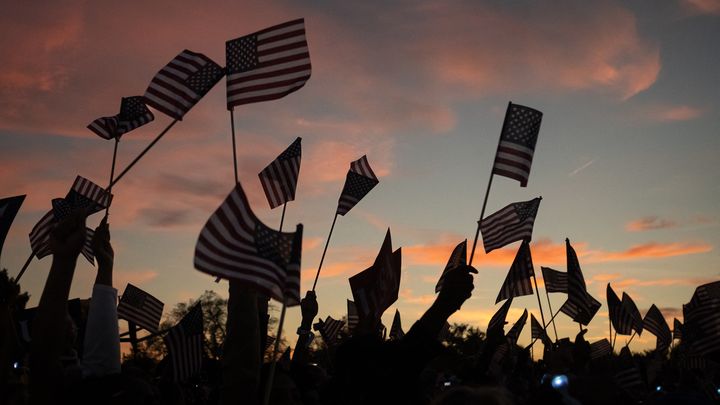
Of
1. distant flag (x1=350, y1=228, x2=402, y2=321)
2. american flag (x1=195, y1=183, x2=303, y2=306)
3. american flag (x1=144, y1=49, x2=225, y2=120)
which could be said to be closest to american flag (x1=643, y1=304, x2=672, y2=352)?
distant flag (x1=350, y1=228, x2=402, y2=321)

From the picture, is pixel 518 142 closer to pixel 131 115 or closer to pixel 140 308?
pixel 131 115

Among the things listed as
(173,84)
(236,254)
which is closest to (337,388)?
(236,254)

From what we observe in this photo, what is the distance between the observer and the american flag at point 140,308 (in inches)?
663

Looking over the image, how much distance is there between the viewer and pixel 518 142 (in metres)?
9.95

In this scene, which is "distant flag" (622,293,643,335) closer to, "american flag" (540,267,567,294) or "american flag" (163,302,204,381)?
"american flag" (540,267,567,294)

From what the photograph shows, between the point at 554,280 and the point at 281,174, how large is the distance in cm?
1372

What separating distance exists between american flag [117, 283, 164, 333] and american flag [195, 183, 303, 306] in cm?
1194

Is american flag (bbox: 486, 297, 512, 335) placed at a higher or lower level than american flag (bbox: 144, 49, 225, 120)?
lower

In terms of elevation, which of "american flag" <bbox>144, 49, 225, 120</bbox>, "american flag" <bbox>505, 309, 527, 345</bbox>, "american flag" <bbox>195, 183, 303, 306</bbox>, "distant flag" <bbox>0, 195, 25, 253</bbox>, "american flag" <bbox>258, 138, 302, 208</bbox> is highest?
"american flag" <bbox>144, 49, 225, 120</bbox>

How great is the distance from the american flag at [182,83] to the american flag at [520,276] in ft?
32.0

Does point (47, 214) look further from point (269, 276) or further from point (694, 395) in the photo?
point (694, 395)

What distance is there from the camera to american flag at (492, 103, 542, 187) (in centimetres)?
979

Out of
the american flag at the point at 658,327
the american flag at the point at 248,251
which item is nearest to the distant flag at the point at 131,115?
the american flag at the point at 248,251

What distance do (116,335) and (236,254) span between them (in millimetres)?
1321
